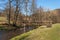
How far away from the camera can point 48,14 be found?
6881 centimetres

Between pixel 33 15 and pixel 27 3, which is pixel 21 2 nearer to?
pixel 27 3

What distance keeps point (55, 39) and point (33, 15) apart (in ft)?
162

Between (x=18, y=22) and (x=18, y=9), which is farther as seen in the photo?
(x=18, y=22)

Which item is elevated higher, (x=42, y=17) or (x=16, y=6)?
(x=16, y=6)

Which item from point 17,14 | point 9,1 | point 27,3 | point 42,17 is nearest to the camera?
point 9,1

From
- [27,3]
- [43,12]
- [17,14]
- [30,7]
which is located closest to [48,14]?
[43,12]

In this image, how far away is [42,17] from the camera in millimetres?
68375

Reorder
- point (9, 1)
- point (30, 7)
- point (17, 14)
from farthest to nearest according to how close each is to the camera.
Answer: point (30, 7)
point (17, 14)
point (9, 1)

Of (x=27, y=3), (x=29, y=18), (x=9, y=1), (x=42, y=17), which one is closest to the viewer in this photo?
(x=9, y=1)

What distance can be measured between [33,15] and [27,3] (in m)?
12.5

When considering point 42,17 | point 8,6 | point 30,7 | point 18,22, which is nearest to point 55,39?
point 8,6

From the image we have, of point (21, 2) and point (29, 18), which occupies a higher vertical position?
point (21, 2)

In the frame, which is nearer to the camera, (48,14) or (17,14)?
(17,14)

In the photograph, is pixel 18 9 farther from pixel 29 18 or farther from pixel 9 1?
pixel 29 18
